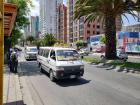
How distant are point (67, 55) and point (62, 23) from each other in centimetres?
16123

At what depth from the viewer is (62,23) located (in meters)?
177

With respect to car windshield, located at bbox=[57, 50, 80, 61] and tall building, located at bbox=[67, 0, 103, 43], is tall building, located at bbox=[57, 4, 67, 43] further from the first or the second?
car windshield, located at bbox=[57, 50, 80, 61]

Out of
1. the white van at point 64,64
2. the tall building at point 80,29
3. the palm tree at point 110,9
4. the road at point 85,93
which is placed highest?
the tall building at point 80,29

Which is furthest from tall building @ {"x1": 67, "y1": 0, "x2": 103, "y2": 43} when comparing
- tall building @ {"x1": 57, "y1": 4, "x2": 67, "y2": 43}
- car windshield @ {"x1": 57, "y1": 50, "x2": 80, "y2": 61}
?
car windshield @ {"x1": 57, "y1": 50, "x2": 80, "y2": 61}

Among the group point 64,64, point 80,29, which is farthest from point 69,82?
point 80,29

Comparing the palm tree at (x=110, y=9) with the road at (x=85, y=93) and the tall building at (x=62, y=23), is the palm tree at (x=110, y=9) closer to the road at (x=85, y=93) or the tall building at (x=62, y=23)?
the road at (x=85, y=93)

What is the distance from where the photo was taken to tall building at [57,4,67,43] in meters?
172

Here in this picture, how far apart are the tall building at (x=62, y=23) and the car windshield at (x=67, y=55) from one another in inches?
5893

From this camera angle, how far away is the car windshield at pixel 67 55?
53.8 feet

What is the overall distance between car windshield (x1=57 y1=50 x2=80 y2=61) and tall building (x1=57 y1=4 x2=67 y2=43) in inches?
5893

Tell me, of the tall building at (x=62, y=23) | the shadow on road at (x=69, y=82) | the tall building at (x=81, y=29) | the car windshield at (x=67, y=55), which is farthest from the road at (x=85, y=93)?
the tall building at (x=62, y=23)

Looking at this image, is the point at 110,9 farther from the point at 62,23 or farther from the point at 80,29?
the point at 62,23

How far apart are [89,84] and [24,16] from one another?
2479cm

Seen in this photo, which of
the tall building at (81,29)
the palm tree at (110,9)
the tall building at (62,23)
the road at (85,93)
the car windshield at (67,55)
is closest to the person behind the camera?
the road at (85,93)
